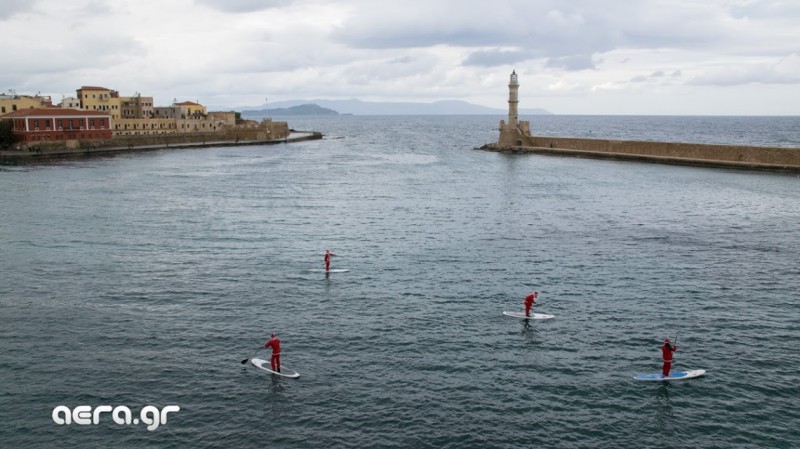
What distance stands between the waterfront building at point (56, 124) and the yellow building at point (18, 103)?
11098 mm

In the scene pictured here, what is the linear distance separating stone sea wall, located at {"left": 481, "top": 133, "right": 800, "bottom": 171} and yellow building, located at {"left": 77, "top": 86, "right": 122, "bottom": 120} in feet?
295

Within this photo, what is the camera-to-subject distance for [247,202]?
226ft

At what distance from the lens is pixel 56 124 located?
422ft

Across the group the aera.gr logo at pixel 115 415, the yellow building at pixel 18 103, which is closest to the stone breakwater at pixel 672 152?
the aera.gr logo at pixel 115 415

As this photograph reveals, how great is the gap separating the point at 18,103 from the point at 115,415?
14441 cm

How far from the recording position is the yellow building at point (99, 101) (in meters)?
153

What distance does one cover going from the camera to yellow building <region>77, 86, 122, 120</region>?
15338 cm

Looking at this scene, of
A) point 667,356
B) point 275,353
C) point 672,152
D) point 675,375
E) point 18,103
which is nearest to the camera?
point 667,356

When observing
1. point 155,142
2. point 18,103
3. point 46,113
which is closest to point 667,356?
point 46,113

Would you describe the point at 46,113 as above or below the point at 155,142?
above

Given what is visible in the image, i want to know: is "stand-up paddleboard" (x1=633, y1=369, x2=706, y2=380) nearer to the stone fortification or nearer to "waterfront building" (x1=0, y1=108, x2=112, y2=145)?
the stone fortification

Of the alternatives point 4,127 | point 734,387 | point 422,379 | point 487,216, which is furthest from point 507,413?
point 4,127

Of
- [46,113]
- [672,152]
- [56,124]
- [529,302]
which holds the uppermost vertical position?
[46,113]

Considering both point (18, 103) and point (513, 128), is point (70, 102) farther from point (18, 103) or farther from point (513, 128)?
point (513, 128)
